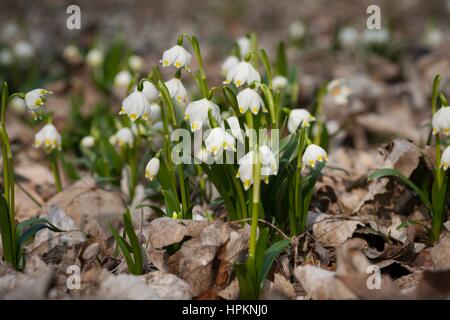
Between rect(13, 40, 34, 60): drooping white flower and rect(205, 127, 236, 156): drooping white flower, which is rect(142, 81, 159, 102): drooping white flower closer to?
rect(205, 127, 236, 156): drooping white flower

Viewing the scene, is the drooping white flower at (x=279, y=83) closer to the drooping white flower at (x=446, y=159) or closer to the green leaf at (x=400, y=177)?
the green leaf at (x=400, y=177)

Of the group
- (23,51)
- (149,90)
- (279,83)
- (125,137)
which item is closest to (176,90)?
(149,90)

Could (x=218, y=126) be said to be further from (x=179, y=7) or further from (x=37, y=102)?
(x=179, y=7)

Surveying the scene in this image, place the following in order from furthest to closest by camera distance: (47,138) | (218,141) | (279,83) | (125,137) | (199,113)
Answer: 1. (279,83)
2. (125,137)
3. (47,138)
4. (199,113)
5. (218,141)

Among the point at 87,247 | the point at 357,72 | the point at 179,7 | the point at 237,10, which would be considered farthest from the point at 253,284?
the point at 179,7

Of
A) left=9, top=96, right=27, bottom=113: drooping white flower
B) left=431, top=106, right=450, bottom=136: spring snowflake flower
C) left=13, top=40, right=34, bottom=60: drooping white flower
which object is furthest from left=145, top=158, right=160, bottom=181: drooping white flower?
left=13, top=40, right=34, bottom=60: drooping white flower

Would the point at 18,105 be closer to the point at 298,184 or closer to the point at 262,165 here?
the point at 298,184

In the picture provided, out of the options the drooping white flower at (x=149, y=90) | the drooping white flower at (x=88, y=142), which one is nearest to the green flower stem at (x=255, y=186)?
the drooping white flower at (x=149, y=90)
